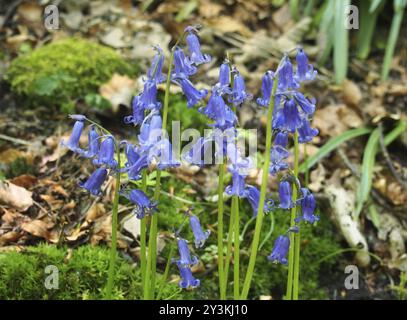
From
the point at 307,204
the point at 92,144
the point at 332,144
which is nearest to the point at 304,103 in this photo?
the point at 307,204

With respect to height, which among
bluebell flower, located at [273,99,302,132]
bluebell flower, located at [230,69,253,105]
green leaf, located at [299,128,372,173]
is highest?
green leaf, located at [299,128,372,173]

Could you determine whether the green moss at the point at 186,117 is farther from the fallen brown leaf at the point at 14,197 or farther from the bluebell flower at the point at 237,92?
Answer: the bluebell flower at the point at 237,92

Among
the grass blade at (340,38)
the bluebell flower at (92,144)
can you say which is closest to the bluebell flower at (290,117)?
the bluebell flower at (92,144)

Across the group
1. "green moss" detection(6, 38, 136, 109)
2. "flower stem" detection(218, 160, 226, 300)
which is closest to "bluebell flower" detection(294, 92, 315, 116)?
"flower stem" detection(218, 160, 226, 300)

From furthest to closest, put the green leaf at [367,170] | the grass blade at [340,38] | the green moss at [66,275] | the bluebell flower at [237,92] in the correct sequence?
the grass blade at [340,38], the green leaf at [367,170], the green moss at [66,275], the bluebell flower at [237,92]

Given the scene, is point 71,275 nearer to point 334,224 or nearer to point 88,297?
point 88,297

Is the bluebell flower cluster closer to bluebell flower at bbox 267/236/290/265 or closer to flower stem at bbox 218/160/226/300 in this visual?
bluebell flower at bbox 267/236/290/265

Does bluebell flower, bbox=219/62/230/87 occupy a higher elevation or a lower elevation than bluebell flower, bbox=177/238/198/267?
higher

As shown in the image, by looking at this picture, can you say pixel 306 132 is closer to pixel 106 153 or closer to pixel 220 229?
pixel 220 229
